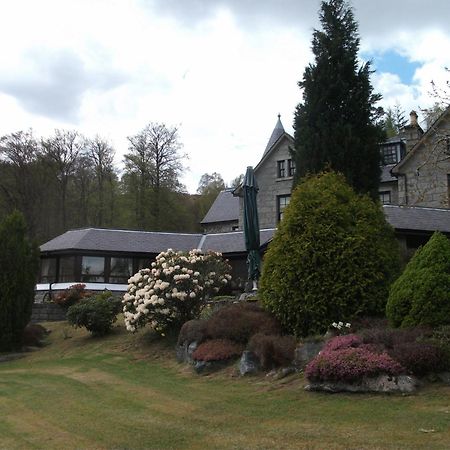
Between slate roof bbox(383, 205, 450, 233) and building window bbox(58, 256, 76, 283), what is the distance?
16.5m

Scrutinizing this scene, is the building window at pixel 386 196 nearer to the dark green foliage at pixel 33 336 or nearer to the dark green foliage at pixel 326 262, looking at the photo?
the dark green foliage at pixel 33 336

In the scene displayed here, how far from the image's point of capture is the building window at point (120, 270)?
1251 inches

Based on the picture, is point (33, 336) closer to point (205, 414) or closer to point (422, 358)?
point (205, 414)

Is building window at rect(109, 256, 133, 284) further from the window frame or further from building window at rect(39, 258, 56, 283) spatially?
the window frame

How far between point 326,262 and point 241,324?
256 cm

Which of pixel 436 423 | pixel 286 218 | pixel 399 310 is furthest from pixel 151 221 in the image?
pixel 436 423

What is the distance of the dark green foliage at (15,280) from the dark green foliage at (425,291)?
13774mm

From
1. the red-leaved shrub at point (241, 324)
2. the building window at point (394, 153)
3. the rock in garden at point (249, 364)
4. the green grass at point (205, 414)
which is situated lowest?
the green grass at point (205, 414)

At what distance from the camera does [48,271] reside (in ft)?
107

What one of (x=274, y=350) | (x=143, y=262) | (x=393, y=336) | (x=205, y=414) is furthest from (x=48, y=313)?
(x=393, y=336)

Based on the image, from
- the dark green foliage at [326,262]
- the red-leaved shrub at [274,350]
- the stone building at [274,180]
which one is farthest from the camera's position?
the stone building at [274,180]

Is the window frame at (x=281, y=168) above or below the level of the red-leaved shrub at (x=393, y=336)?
above

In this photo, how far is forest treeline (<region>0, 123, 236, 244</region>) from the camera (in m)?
46.0

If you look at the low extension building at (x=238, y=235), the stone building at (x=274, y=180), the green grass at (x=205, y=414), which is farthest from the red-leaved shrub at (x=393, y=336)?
the stone building at (x=274, y=180)
